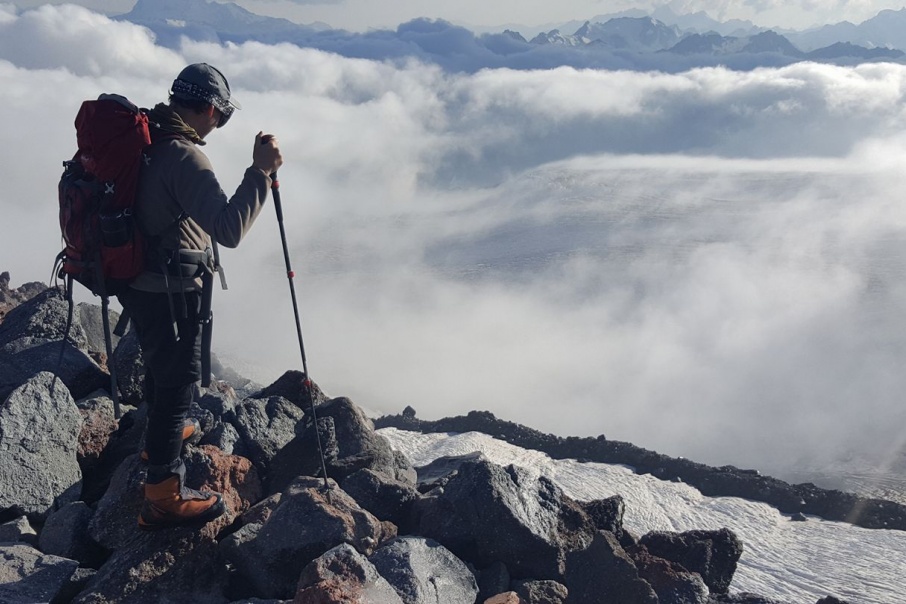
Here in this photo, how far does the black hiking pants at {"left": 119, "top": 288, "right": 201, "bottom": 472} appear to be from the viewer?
4.94 m

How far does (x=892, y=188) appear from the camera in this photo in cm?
15762

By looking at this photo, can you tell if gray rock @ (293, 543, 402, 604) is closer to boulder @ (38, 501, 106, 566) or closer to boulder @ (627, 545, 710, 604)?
boulder @ (38, 501, 106, 566)

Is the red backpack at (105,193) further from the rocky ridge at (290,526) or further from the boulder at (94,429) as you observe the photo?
the boulder at (94,429)

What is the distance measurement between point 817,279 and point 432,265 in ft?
199

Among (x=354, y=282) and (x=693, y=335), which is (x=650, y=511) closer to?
(x=693, y=335)

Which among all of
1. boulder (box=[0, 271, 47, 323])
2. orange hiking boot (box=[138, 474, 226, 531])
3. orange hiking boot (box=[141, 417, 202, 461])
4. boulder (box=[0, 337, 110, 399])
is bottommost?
orange hiking boot (box=[138, 474, 226, 531])

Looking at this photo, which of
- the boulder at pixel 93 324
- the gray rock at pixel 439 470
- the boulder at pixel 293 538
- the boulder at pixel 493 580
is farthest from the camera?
the boulder at pixel 93 324

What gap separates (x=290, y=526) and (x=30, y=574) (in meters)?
1.90

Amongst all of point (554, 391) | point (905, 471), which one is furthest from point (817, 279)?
point (905, 471)

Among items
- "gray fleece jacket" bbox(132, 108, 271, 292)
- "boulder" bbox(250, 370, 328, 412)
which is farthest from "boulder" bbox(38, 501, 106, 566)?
Answer: "boulder" bbox(250, 370, 328, 412)

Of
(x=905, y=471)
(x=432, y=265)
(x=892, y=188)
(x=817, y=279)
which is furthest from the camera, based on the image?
(x=892, y=188)

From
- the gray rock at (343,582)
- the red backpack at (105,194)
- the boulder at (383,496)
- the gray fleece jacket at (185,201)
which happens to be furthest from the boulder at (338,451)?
the red backpack at (105,194)

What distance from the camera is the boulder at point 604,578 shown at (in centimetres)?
628

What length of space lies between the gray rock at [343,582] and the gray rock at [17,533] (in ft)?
8.91
